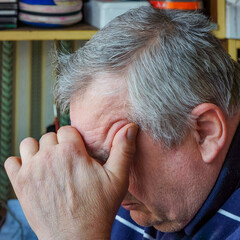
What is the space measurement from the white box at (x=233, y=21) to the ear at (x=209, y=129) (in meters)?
0.97

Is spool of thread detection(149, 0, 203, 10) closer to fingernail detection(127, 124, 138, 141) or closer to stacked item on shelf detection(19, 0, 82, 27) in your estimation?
stacked item on shelf detection(19, 0, 82, 27)

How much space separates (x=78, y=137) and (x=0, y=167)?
5.48 feet

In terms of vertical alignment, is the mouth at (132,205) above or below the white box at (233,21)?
below

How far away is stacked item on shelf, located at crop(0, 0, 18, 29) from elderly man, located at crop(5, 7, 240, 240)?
1070 mm

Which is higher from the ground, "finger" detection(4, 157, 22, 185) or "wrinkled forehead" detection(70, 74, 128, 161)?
"wrinkled forehead" detection(70, 74, 128, 161)

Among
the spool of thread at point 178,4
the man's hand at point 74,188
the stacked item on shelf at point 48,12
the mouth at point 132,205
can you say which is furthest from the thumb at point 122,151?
the stacked item on shelf at point 48,12

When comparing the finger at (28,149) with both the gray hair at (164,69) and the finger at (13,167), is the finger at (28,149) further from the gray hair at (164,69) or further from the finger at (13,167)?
the gray hair at (164,69)

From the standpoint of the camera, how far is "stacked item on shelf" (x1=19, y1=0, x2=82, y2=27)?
1.97 meters

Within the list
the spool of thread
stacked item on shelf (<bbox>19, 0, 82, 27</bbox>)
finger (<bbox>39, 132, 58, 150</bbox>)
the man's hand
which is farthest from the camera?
stacked item on shelf (<bbox>19, 0, 82, 27</bbox>)

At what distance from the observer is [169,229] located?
3.48 ft

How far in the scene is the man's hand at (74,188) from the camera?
0.91 meters

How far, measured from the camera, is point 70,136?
1001 millimetres

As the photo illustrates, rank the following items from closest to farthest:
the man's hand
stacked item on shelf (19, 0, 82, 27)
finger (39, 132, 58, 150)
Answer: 1. the man's hand
2. finger (39, 132, 58, 150)
3. stacked item on shelf (19, 0, 82, 27)

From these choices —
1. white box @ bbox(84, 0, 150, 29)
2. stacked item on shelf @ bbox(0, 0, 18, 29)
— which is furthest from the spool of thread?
stacked item on shelf @ bbox(0, 0, 18, 29)
